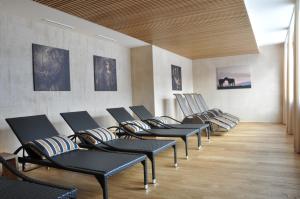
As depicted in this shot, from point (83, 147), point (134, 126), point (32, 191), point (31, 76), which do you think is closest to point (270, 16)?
point (134, 126)

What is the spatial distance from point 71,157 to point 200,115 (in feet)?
16.0

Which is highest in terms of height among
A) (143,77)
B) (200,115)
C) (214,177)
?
(143,77)

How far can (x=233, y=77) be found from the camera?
379 inches

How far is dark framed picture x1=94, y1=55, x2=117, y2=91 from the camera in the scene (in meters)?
6.18

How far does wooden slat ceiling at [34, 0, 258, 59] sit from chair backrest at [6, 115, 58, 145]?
5.75 ft

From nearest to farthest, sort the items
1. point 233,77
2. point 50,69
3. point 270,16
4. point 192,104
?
1. point 50,69
2. point 270,16
3. point 192,104
4. point 233,77

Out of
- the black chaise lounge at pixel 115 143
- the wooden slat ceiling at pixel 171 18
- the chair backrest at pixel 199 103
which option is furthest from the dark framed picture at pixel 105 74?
the chair backrest at pixel 199 103

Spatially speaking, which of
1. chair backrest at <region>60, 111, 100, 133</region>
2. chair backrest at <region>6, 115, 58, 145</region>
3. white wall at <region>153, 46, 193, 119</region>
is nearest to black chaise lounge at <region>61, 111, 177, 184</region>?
chair backrest at <region>60, 111, 100, 133</region>

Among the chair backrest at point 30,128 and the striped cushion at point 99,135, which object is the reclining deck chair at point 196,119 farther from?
the chair backrest at point 30,128

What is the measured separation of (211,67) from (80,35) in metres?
5.99

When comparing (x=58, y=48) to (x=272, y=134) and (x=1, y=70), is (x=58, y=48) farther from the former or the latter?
(x=272, y=134)

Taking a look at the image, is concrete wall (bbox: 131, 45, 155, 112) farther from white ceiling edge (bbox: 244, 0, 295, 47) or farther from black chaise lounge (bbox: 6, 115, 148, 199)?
black chaise lounge (bbox: 6, 115, 148, 199)

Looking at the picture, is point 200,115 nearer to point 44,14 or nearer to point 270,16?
point 270,16

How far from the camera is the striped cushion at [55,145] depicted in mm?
3164
